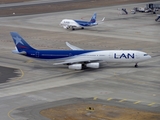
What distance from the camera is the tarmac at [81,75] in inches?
2980

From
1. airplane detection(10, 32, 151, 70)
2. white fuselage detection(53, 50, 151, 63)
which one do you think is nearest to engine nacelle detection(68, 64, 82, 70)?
airplane detection(10, 32, 151, 70)

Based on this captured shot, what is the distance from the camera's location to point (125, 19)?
17875 cm

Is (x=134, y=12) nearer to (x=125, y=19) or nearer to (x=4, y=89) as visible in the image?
(x=125, y=19)

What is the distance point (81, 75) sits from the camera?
93625 mm

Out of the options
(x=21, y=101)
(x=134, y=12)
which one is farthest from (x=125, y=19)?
(x=21, y=101)

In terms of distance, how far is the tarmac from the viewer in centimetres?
7569

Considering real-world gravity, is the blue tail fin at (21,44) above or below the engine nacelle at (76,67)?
above

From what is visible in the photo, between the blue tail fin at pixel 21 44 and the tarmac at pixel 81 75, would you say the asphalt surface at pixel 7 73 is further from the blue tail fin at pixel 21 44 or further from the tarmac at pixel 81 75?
the blue tail fin at pixel 21 44

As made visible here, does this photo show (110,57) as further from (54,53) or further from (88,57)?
(54,53)

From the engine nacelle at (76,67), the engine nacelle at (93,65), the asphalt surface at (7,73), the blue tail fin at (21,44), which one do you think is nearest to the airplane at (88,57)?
the engine nacelle at (93,65)

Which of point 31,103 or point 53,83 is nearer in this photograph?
point 31,103

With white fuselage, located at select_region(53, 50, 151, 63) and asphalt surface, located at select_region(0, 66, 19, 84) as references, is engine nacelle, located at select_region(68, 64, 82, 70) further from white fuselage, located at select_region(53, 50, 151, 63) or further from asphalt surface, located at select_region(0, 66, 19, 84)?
asphalt surface, located at select_region(0, 66, 19, 84)

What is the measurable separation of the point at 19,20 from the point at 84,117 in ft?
375

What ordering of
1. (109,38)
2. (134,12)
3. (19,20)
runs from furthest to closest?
(134,12), (19,20), (109,38)
